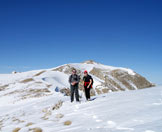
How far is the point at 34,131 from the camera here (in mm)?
6531

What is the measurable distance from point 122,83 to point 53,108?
68.6 metres

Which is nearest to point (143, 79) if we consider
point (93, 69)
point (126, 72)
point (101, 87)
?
point (126, 72)

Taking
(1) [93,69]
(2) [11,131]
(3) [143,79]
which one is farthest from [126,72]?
(2) [11,131]

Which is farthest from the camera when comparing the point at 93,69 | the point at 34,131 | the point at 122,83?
the point at 93,69

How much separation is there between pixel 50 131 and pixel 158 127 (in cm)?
420

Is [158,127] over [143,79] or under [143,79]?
under

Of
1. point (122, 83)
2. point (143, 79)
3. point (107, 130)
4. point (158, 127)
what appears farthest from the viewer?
point (143, 79)

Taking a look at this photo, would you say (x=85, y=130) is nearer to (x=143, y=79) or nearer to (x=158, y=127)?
(x=158, y=127)

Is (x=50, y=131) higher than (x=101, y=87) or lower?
lower

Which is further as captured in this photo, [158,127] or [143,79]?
[143,79]

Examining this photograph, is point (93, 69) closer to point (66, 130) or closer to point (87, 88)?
point (87, 88)

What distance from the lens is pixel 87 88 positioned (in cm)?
1222

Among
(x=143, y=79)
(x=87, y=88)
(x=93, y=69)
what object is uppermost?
(x=93, y=69)

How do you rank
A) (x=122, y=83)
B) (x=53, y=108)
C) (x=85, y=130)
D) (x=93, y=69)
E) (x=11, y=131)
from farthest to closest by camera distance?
1. (x=93, y=69)
2. (x=122, y=83)
3. (x=53, y=108)
4. (x=11, y=131)
5. (x=85, y=130)
